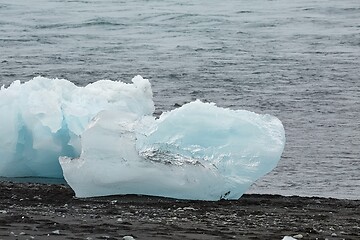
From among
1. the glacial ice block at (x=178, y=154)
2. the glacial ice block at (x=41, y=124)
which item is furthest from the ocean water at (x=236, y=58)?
the glacial ice block at (x=41, y=124)

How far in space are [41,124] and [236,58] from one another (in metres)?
9.55

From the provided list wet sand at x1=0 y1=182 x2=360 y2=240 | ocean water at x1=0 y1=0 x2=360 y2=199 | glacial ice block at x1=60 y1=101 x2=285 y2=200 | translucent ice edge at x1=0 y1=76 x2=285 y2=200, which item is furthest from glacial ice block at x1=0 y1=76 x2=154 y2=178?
ocean water at x1=0 y1=0 x2=360 y2=199

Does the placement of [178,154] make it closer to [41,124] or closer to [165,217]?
[165,217]

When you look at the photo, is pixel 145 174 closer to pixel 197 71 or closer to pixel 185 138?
pixel 185 138

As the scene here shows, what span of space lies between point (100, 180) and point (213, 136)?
1123mm

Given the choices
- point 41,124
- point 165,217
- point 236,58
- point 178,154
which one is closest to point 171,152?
point 178,154

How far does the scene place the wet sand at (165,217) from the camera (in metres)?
6.18

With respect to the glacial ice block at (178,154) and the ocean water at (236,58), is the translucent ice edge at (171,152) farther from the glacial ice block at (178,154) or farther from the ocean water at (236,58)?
the ocean water at (236,58)

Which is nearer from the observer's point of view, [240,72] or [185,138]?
[185,138]

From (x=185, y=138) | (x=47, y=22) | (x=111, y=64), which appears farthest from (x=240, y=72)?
(x=185, y=138)

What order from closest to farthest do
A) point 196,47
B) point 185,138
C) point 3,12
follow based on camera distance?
point 185,138
point 196,47
point 3,12

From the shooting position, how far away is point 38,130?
33.2 ft

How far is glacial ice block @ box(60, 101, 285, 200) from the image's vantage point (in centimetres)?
814

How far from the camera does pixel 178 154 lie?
8.46m
